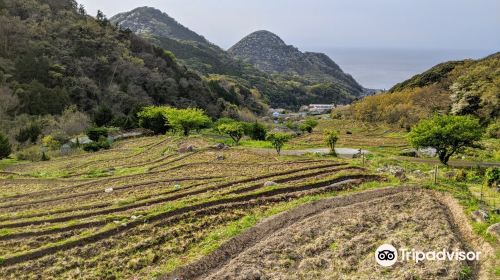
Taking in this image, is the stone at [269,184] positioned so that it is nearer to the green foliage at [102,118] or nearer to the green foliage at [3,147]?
the green foliage at [3,147]

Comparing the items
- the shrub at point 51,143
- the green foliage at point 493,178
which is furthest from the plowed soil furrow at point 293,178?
the shrub at point 51,143

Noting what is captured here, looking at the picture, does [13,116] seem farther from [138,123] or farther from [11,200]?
[11,200]

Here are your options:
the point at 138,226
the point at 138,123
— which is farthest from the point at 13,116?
the point at 138,226

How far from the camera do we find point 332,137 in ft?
123

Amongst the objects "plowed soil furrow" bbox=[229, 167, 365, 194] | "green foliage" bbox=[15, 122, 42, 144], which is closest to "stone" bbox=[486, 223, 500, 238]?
"plowed soil furrow" bbox=[229, 167, 365, 194]

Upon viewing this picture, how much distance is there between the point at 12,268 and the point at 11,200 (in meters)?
10.3

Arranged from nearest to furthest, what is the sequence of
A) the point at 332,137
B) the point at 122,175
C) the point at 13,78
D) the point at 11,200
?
1. the point at 11,200
2. the point at 122,175
3. the point at 332,137
4. the point at 13,78

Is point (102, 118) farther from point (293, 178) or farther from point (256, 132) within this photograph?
point (293, 178)

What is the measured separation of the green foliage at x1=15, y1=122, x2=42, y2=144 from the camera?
4594 centimetres

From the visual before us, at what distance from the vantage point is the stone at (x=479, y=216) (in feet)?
46.1

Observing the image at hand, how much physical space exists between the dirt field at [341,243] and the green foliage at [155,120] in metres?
41.2

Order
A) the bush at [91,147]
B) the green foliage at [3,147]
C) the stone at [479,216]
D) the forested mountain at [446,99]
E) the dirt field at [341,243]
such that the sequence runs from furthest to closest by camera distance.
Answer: the forested mountain at [446,99]
the bush at [91,147]
the green foliage at [3,147]
the stone at [479,216]
the dirt field at [341,243]

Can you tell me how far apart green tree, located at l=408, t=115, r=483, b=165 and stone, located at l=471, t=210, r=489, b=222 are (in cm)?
1542

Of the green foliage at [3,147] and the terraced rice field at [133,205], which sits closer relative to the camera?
the terraced rice field at [133,205]
